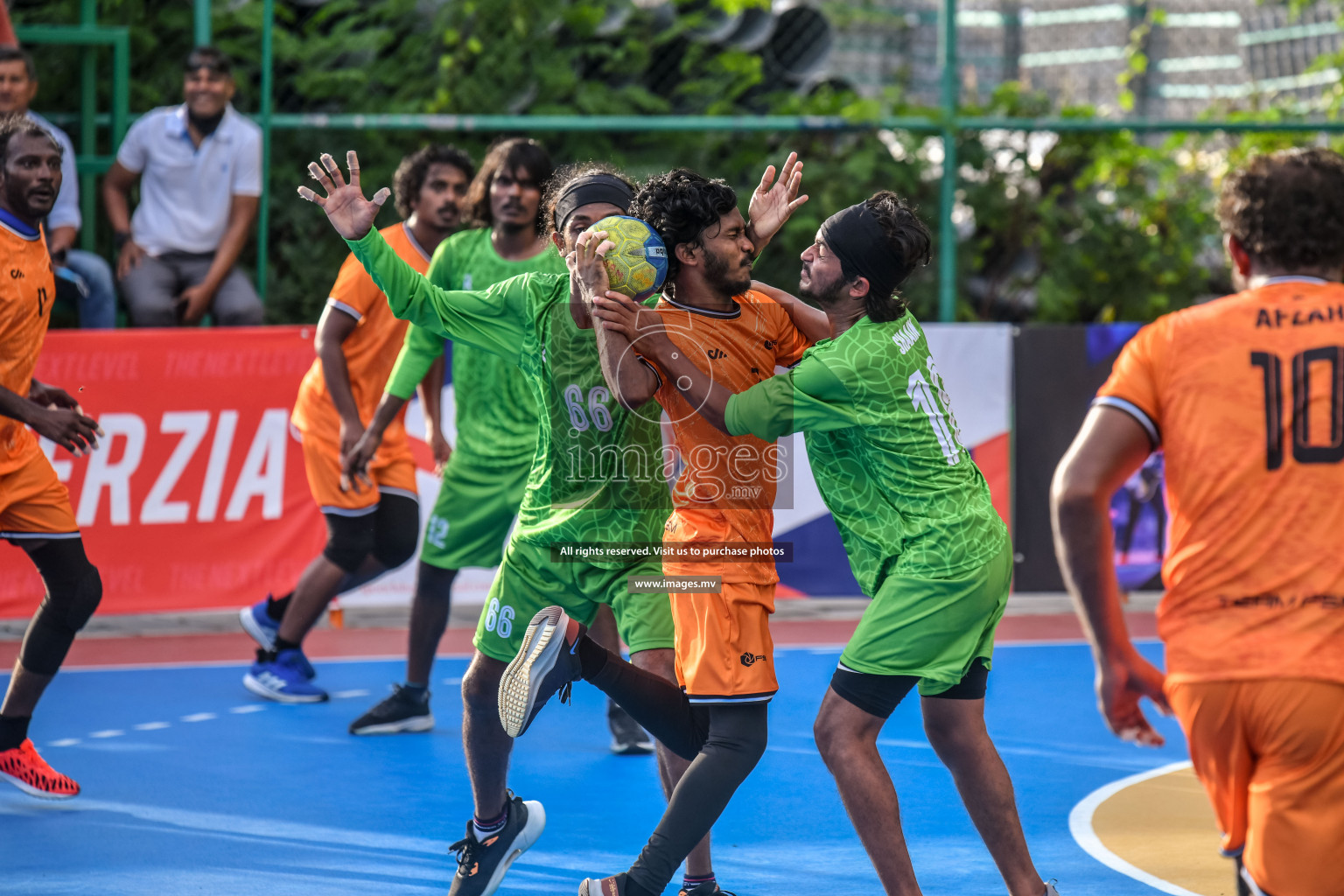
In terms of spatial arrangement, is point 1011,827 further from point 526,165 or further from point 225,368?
point 225,368

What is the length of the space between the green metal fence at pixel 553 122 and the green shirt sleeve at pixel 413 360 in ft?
12.9

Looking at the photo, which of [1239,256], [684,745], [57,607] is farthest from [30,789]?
[1239,256]

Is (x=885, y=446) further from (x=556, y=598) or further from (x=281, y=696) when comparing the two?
(x=281, y=696)

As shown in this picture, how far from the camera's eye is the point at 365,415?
22.5ft

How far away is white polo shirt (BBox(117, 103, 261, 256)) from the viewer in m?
9.10

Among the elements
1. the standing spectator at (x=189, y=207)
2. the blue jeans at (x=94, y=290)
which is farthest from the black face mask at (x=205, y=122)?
the blue jeans at (x=94, y=290)

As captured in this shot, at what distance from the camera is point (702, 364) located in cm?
394

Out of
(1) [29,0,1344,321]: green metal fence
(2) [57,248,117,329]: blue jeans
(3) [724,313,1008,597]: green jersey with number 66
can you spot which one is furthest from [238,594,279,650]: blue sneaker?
(3) [724,313,1008,597]: green jersey with number 66

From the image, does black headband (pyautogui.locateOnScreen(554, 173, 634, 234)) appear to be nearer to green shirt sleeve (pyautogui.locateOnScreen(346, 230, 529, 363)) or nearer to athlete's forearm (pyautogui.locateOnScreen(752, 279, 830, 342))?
green shirt sleeve (pyautogui.locateOnScreen(346, 230, 529, 363))

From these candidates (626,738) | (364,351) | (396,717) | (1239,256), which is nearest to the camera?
(1239,256)

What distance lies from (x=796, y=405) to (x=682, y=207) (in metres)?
0.69

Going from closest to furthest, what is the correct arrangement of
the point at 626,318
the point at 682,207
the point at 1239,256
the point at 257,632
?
the point at 1239,256 → the point at 626,318 → the point at 682,207 → the point at 257,632

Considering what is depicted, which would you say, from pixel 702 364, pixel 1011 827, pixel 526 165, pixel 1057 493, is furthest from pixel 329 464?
pixel 1057 493

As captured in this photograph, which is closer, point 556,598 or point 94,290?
point 556,598
